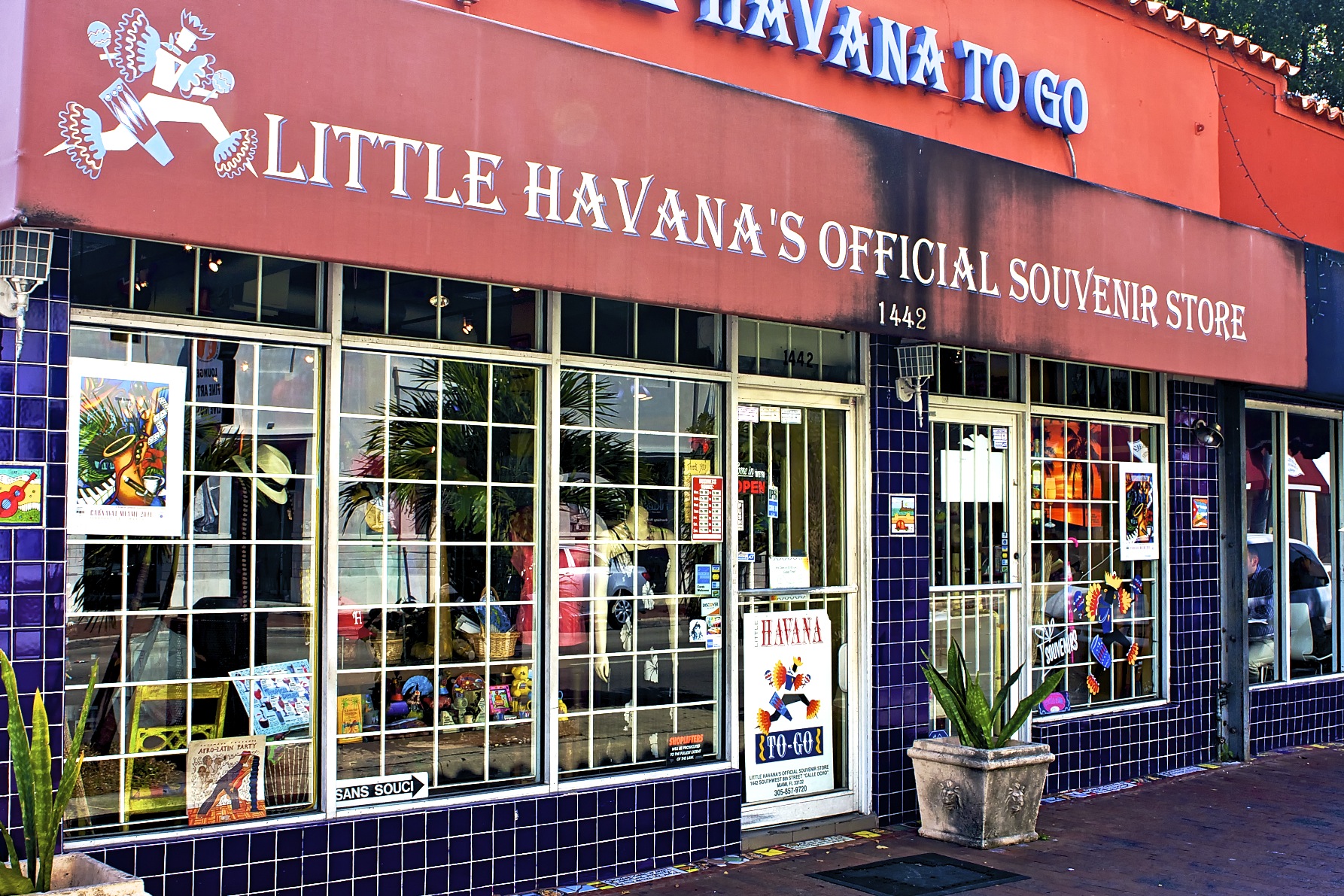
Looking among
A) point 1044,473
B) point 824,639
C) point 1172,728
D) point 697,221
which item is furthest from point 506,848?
point 1172,728

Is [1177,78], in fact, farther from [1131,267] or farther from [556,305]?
[556,305]

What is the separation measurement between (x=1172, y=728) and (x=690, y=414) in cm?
517

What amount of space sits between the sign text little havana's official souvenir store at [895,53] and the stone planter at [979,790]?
4229 millimetres

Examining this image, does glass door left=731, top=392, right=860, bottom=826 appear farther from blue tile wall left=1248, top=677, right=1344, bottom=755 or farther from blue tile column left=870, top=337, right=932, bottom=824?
blue tile wall left=1248, top=677, right=1344, bottom=755

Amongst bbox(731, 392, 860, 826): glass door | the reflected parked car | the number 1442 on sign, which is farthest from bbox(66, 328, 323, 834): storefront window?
the reflected parked car

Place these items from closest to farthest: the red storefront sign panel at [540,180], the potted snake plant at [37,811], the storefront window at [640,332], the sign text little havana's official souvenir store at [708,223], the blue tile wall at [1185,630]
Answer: the potted snake plant at [37,811]
the red storefront sign panel at [540,180]
the sign text little havana's official souvenir store at [708,223]
the storefront window at [640,332]
the blue tile wall at [1185,630]

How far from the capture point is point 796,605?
26.5ft

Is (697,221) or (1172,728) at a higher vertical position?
(697,221)

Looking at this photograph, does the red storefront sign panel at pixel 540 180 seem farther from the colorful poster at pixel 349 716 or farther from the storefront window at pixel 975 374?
the colorful poster at pixel 349 716

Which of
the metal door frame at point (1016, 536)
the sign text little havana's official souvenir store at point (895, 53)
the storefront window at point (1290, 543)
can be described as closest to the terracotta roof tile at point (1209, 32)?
the sign text little havana's official souvenir store at point (895, 53)

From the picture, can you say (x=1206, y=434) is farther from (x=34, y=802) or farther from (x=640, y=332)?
(x=34, y=802)

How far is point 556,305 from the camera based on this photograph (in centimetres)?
688

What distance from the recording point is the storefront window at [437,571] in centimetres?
624

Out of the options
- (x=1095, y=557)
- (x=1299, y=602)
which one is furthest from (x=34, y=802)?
(x=1299, y=602)
